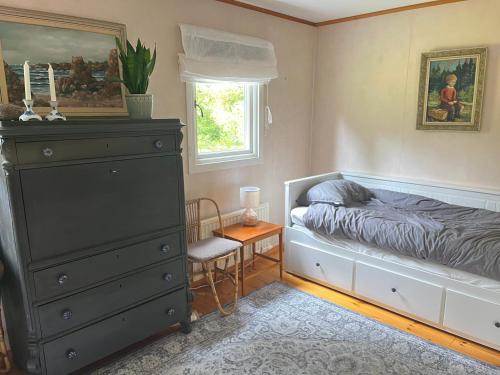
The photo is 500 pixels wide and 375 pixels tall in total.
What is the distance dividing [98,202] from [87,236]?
18cm

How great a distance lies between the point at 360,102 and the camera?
3.73 metres

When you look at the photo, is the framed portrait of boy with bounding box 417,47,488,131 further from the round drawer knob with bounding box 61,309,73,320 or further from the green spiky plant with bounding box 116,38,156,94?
the round drawer knob with bounding box 61,309,73,320

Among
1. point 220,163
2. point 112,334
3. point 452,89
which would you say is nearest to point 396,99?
point 452,89

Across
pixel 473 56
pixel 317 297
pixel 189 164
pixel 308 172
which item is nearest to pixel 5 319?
pixel 189 164

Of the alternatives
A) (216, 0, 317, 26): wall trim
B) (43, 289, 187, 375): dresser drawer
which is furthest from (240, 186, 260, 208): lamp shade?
(216, 0, 317, 26): wall trim

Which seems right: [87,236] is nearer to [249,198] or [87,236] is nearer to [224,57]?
[249,198]

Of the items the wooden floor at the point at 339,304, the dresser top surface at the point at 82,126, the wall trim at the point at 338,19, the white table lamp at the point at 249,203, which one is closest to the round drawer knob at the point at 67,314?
the wooden floor at the point at 339,304

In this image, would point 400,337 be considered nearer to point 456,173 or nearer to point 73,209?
point 456,173

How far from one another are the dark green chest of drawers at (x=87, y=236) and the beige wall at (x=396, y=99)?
2251 millimetres

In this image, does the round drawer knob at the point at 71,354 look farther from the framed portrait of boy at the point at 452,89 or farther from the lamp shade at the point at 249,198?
the framed portrait of boy at the point at 452,89

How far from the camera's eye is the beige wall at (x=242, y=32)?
246cm

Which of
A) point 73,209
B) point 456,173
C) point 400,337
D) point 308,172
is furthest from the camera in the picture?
point 308,172

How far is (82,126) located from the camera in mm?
1784

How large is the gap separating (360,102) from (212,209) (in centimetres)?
188
